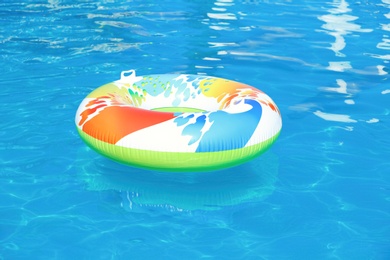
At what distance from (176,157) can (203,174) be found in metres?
0.51

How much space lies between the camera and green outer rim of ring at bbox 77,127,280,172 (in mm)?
3977

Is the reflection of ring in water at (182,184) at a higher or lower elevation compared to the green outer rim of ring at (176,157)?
lower

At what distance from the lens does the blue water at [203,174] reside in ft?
12.1

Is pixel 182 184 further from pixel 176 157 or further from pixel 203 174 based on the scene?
pixel 176 157

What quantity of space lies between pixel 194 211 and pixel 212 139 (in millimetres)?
458

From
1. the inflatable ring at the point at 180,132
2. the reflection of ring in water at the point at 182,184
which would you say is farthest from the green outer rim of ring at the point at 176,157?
the reflection of ring in water at the point at 182,184

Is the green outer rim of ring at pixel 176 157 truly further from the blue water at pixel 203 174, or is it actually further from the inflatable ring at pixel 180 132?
the blue water at pixel 203 174

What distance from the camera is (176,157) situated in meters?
3.97

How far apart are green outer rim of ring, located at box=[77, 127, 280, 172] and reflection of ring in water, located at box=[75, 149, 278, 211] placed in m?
0.19

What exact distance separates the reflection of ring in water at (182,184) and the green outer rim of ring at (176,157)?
191 millimetres

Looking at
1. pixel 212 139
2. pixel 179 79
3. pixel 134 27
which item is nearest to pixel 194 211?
pixel 212 139

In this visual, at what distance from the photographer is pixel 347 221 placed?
3928mm

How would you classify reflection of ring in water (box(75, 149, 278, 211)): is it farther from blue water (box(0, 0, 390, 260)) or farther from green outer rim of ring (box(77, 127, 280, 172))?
green outer rim of ring (box(77, 127, 280, 172))

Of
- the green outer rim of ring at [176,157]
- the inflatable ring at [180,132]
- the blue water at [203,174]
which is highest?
the inflatable ring at [180,132]
